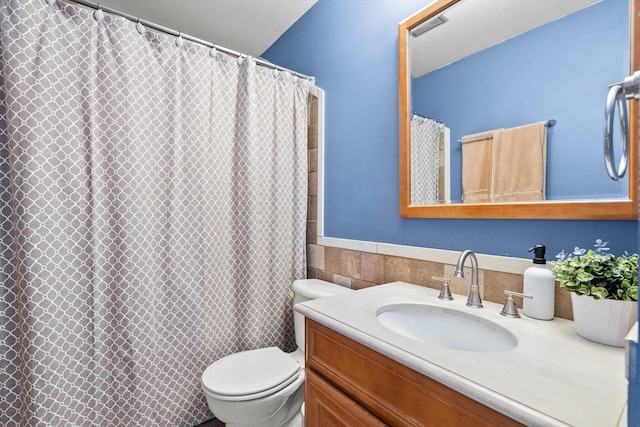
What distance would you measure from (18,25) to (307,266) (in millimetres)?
1714

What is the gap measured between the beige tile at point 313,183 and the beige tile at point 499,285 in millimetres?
1102

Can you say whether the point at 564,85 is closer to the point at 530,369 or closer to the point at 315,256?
the point at 530,369

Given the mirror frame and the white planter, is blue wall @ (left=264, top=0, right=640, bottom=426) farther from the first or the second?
the white planter

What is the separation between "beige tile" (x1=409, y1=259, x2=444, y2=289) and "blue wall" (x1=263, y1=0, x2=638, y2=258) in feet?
0.26

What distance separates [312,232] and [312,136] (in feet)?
2.09

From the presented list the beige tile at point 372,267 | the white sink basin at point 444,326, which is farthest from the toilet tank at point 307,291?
the white sink basin at point 444,326

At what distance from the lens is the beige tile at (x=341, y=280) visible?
1.59 meters

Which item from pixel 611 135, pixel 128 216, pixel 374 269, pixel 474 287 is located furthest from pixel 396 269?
pixel 128 216

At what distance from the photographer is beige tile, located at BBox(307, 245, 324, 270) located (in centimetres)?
180

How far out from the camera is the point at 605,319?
0.68m

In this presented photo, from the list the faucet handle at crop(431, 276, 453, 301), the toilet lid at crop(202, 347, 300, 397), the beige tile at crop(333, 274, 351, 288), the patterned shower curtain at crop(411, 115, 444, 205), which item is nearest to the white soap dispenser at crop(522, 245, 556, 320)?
the faucet handle at crop(431, 276, 453, 301)

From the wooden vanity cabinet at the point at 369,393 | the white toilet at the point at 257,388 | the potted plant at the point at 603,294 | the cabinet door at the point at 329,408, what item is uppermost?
the potted plant at the point at 603,294

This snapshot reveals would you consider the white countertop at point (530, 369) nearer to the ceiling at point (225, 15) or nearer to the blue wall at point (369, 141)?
the blue wall at point (369, 141)

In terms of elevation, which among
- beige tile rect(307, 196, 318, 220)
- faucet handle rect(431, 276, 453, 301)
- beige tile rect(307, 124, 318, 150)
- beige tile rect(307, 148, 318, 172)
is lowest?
faucet handle rect(431, 276, 453, 301)
